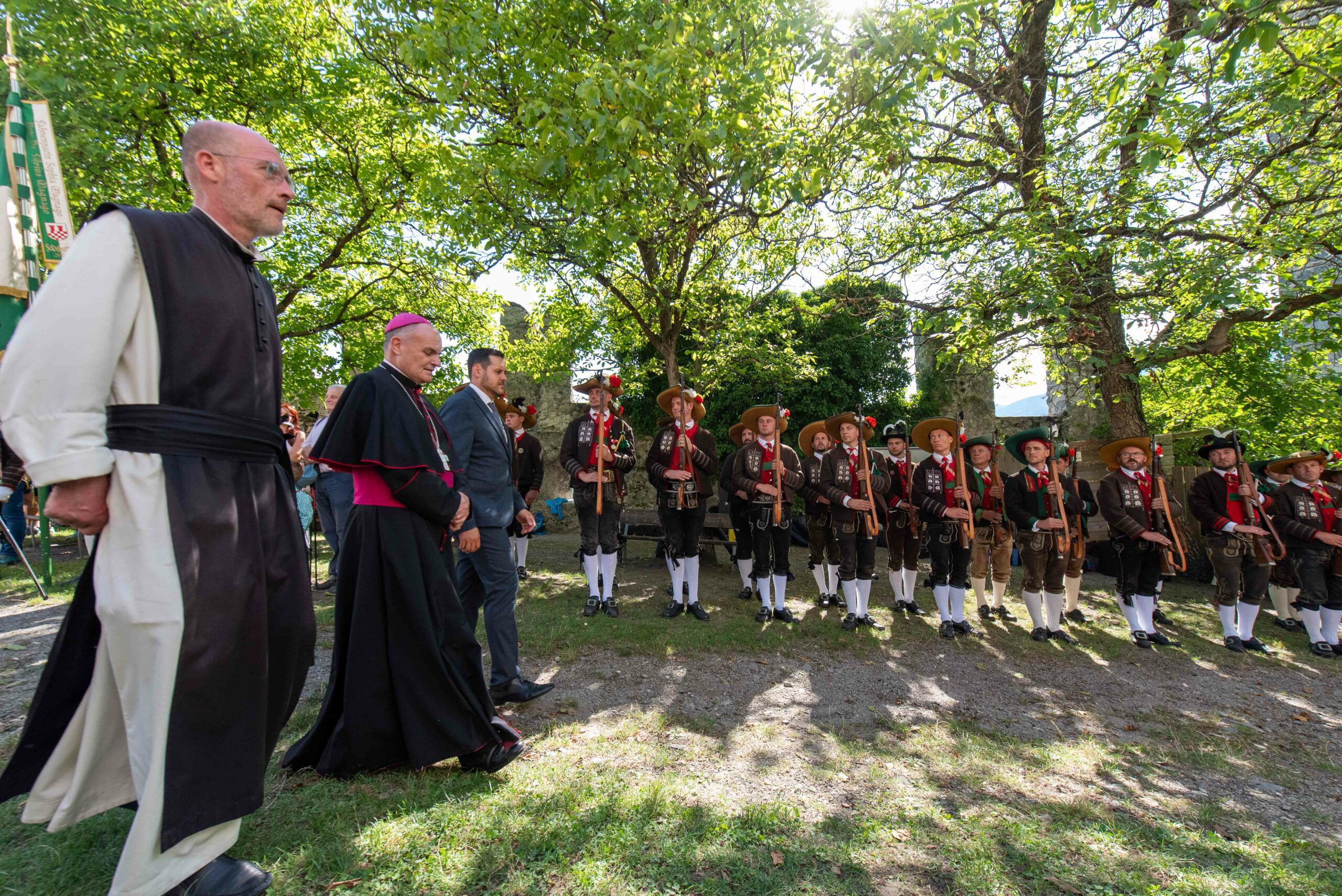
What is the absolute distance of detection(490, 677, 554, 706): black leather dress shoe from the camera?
4.30m

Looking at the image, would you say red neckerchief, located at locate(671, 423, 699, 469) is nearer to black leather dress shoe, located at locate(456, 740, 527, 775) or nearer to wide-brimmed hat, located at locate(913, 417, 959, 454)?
wide-brimmed hat, located at locate(913, 417, 959, 454)

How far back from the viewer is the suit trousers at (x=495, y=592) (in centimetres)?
414

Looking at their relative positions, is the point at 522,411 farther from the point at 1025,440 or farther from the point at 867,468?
the point at 1025,440

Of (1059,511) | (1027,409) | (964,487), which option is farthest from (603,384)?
(1027,409)

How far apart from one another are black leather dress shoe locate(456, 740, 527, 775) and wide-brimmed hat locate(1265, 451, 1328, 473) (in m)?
9.34

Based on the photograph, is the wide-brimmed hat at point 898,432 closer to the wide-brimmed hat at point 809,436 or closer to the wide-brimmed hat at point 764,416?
the wide-brimmed hat at point 809,436

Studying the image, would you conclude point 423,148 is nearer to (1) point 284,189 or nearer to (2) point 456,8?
(2) point 456,8

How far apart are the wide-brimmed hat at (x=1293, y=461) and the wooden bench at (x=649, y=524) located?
7015 mm

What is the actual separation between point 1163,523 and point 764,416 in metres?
4.91

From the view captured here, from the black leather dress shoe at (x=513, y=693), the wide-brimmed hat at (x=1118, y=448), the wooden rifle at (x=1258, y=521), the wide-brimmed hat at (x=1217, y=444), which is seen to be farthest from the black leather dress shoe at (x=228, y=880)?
the wide-brimmed hat at (x=1217, y=444)

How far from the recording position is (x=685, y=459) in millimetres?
7586

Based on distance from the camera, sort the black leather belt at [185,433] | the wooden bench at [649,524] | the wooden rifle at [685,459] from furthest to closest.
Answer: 1. the wooden bench at [649,524]
2. the wooden rifle at [685,459]
3. the black leather belt at [185,433]

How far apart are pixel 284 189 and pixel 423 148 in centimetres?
1165

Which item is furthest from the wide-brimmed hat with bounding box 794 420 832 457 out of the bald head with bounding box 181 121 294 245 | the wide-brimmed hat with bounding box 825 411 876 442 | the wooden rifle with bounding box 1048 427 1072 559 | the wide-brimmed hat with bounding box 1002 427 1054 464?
the bald head with bounding box 181 121 294 245
